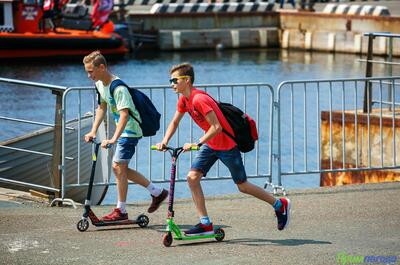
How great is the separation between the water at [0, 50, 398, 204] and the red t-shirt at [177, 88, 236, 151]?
68.6 feet

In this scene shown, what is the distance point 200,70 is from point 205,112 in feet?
107

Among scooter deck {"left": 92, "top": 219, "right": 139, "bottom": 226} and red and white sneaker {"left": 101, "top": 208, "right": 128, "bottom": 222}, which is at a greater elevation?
red and white sneaker {"left": 101, "top": 208, "right": 128, "bottom": 222}

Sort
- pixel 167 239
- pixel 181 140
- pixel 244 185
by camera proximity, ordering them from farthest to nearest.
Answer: pixel 181 140 → pixel 244 185 → pixel 167 239

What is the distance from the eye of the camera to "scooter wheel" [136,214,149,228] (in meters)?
9.96

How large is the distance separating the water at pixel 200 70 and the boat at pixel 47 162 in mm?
17153

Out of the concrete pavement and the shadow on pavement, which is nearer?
the concrete pavement

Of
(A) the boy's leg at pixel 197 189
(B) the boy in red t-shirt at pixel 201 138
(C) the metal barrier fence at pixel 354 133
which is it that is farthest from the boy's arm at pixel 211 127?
(C) the metal barrier fence at pixel 354 133

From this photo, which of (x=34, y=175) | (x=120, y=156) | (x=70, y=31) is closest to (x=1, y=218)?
(x=120, y=156)

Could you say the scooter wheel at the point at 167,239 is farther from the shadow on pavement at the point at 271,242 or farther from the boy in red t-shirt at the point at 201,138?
the shadow on pavement at the point at 271,242

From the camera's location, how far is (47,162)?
1284cm

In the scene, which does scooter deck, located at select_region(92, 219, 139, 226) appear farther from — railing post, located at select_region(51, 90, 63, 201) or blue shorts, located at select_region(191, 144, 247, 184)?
railing post, located at select_region(51, 90, 63, 201)

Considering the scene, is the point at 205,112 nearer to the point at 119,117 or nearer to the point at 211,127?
the point at 211,127

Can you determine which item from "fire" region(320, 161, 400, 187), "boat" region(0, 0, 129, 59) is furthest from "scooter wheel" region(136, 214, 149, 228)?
"boat" region(0, 0, 129, 59)

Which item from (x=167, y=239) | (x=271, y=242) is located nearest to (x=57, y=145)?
(x=167, y=239)
